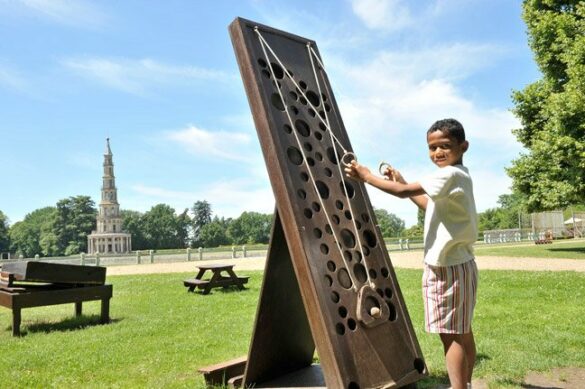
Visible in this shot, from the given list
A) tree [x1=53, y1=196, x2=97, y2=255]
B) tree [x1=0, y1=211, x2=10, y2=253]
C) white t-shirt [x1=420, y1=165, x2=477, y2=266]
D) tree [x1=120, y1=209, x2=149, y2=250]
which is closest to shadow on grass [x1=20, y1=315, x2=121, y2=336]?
white t-shirt [x1=420, y1=165, x2=477, y2=266]

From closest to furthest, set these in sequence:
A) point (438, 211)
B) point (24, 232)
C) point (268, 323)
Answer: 1. point (438, 211)
2. point (268, 323)
3. point (24, 232)

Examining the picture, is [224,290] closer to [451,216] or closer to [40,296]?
[40,296]

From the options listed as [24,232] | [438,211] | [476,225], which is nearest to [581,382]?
[476,225]

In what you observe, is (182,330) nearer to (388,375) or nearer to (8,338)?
(8,338)

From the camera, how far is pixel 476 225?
10.1 feet

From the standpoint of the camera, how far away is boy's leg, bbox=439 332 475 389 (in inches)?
117

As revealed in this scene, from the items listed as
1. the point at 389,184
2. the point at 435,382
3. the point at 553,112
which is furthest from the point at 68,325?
the point at 553,112

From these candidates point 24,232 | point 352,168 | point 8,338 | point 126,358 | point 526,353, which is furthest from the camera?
point 24,232

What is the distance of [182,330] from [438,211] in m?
5.41

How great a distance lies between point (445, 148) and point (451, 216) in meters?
0.45

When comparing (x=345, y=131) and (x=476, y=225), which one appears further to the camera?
(x=345, y=131)

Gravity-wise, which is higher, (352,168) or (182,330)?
(352,168)

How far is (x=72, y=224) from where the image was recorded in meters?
117

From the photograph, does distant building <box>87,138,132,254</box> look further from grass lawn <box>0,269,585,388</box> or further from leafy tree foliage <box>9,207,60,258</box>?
grass lawn <box>0,269,585,388</box>
